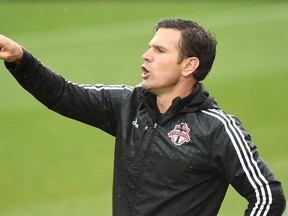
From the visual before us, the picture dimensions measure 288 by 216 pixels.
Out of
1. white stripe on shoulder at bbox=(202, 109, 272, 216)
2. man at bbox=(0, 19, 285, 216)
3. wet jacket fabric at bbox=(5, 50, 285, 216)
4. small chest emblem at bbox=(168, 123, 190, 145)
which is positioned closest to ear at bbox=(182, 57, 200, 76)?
man at bbox=(0, 19, 285, 216)

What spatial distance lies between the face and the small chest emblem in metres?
0.20

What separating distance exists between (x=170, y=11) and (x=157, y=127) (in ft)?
13.6

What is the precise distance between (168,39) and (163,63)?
0.11 metres

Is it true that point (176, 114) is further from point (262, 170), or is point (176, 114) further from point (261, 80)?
point (261, 80)

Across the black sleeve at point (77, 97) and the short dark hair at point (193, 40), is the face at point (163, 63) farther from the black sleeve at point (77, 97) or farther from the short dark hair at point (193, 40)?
the black sleeve at point (77, 97)

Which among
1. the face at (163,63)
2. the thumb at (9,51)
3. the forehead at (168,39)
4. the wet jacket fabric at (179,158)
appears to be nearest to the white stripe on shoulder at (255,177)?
the wet jacket fabric at (179,158)

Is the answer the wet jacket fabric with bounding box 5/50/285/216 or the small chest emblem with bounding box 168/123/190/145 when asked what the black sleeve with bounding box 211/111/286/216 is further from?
the small chest emblem with bounding box 168/123/190/145

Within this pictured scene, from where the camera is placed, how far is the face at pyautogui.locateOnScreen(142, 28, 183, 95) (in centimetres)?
343

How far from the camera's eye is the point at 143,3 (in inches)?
301

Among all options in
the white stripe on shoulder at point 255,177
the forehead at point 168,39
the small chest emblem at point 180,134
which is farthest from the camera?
the forehead at point 168,39

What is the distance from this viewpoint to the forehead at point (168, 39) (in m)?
3.47

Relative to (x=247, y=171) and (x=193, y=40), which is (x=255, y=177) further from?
(x=193, y=40)

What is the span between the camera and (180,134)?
3342 millimetres

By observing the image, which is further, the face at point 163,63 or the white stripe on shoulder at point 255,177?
the face at point 163,63
